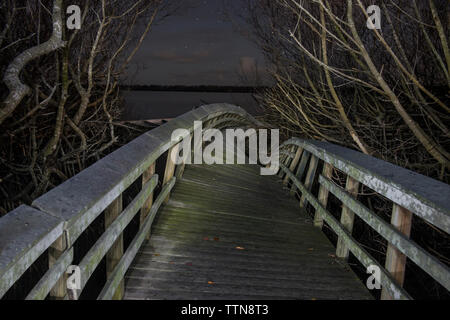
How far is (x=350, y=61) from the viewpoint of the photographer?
22.3ft

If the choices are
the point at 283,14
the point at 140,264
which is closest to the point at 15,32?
the point at 283,14

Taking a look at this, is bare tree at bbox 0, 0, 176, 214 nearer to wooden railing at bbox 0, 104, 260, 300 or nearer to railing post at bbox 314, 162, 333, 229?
wooden railing at bbox 0, 104, 260, 300

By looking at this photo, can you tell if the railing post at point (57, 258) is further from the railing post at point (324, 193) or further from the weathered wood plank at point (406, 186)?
the railing post at point (324, 193)

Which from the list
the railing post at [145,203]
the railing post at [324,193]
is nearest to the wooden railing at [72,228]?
the railing post at [145,203]

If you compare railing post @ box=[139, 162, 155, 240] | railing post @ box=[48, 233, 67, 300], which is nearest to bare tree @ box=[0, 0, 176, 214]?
railing post @ box=[139, 162, 155, 240]

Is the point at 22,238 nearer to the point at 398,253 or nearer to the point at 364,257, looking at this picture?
the point at 398,253

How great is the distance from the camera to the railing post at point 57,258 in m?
1.55

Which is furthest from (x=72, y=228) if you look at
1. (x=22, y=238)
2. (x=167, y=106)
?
(x=167, y=106)

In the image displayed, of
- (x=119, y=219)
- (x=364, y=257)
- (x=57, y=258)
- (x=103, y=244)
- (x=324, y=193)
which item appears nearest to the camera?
(x=57, y=258)

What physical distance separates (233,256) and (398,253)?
1.53 metres

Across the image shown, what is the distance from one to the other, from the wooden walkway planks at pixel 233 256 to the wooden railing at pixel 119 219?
28cm

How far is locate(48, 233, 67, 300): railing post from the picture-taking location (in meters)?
1.55

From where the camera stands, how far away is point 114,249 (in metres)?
2.42
